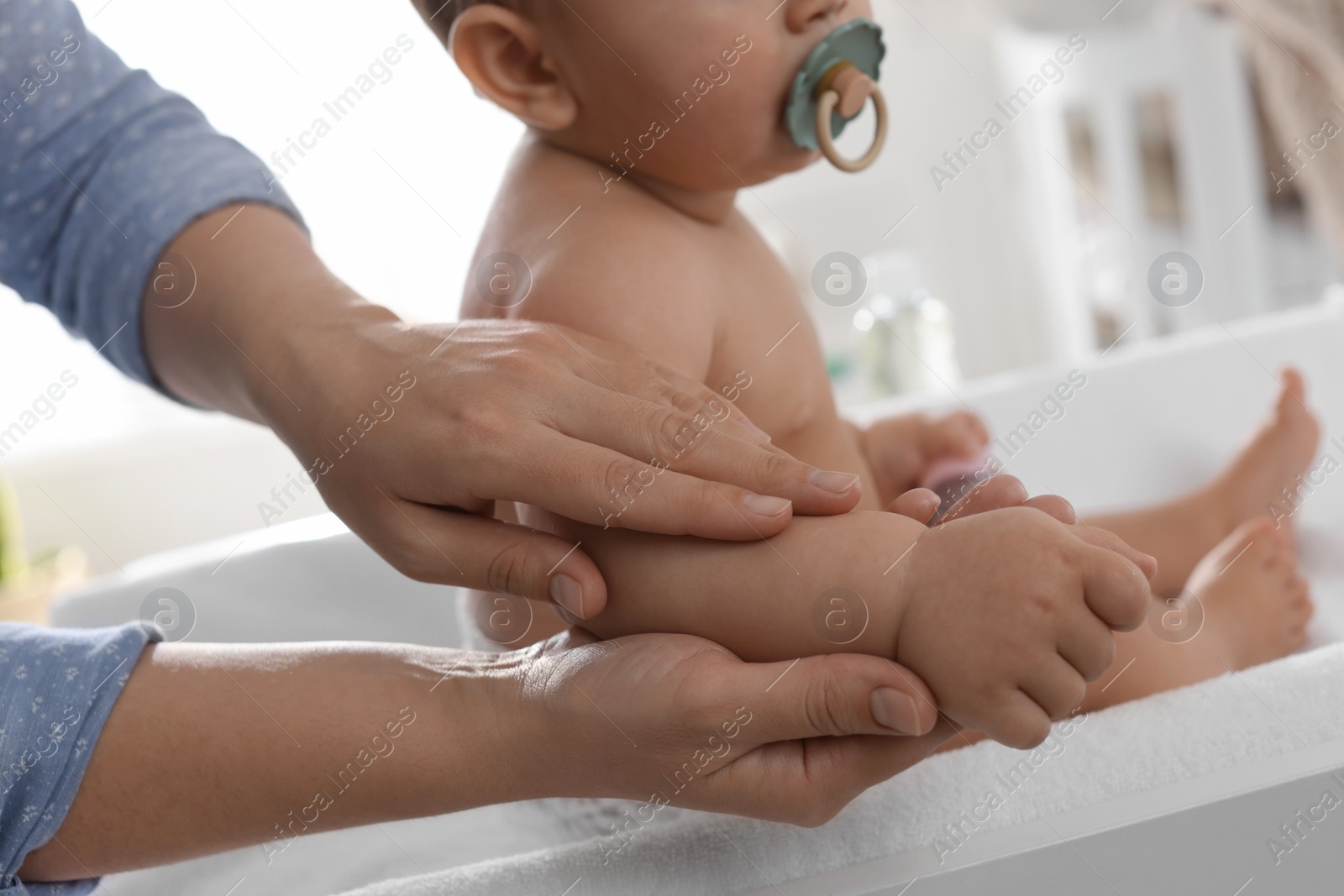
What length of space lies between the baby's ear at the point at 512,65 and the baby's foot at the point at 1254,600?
1.80 ft

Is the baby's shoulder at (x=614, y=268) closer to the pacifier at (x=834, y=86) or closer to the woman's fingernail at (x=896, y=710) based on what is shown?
the pacifier at (x=834, y=86)

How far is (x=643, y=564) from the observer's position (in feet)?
1.68

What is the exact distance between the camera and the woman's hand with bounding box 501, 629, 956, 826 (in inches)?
17.3

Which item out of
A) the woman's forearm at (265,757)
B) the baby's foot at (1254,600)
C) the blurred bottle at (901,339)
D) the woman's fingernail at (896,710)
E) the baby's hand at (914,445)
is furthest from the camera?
the blurred bottle at (901,339)

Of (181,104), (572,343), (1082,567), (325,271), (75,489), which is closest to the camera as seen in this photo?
(1082,567)

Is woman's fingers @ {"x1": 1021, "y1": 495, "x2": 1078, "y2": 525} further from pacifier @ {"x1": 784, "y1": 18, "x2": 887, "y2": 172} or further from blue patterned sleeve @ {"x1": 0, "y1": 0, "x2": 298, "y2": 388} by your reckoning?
blue patterned sleeve @ {"x1": 0, "y1": 0, "x2": 298, "y2": 388}

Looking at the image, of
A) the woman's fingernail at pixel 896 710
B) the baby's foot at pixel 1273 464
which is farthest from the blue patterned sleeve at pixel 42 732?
the baby's foot at pixel 1273 464

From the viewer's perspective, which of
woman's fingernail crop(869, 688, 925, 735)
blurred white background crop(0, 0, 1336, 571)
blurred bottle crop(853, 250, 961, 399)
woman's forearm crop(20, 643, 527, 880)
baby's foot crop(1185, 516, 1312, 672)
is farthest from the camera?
blurred white background crop(0, 0, 1336, 571)

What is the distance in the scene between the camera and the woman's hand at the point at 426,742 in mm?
457

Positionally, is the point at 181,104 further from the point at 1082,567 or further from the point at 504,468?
the point at 1082,567

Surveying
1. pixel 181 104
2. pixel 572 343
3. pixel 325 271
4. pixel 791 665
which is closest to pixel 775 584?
pixel 791 665

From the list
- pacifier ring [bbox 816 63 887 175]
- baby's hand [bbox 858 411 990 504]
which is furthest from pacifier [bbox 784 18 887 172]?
baby's hand [bbox 858 411 990 504]

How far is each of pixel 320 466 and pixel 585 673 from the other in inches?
7.2

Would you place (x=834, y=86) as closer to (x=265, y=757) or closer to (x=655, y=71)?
(x=655, y=71)
